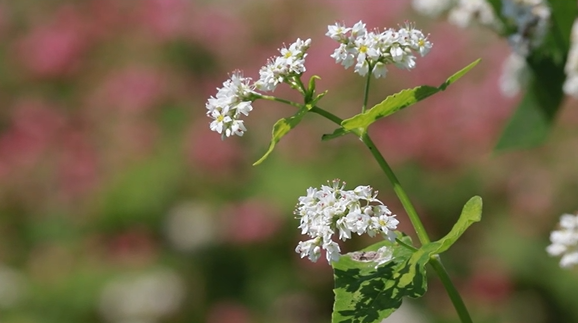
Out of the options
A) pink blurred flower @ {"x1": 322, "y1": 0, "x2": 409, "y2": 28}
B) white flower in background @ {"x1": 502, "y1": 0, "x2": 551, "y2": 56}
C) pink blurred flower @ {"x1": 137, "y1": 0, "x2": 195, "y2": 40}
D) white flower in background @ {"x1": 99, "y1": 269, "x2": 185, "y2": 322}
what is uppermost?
pink blurred flower @ {"x1": 137, "y1": 0, "x2": 195, "y2": 40}

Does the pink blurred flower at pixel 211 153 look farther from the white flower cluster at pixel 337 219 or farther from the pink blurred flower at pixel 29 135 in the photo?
the white flower cluster at pixel 337 219

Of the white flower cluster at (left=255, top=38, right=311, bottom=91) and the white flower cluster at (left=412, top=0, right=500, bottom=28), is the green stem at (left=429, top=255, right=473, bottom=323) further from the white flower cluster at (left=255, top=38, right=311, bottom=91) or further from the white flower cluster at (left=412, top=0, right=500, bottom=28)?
the white flower cluster at (left=412, top=0, right=500, bottom=28)

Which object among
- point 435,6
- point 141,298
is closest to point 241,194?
point 141,298

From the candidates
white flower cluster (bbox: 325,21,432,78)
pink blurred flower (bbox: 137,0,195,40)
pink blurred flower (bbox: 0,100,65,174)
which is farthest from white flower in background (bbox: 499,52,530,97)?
pink blurred flower (bbox: 137,0,195,40)

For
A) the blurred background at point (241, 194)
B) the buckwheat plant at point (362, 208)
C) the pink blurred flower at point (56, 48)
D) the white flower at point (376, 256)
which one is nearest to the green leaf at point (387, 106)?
the buckwheat plant at point (362, 208)

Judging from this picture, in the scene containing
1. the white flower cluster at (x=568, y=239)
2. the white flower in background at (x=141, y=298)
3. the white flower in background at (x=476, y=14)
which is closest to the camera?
the white flower cluster at (x=568, y=239)
